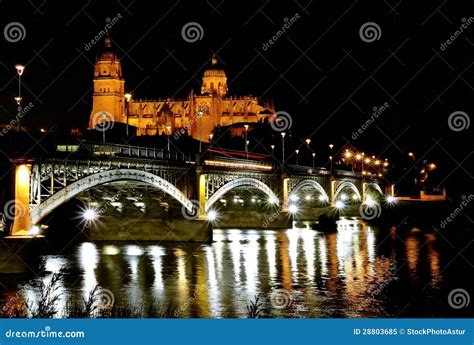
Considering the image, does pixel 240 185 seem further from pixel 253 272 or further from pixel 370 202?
pixel 370 202

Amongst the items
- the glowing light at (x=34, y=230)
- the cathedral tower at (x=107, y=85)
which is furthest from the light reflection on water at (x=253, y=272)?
the cathedral tower at (x=107, y=85)

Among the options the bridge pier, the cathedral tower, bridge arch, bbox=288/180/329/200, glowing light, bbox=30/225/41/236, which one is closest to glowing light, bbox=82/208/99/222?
glowing light, bbox=30/225/41/236

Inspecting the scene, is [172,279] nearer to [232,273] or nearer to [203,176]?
[232,273]

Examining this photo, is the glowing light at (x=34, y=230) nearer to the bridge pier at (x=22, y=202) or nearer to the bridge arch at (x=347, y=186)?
the bridge pier at (x=22, y=202)

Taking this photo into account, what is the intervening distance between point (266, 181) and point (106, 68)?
124098 mm

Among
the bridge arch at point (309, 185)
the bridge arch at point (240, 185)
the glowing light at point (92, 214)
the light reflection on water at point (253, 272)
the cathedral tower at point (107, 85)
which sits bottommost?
the light reflection on water at point (253, 272)

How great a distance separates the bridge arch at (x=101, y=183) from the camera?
37719 millimetres

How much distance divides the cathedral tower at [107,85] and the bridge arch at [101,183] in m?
140

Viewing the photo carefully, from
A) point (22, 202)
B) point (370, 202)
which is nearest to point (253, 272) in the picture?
point (22, 202)

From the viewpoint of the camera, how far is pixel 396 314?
28594 mm

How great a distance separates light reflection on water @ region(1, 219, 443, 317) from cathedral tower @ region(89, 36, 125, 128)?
133123 millimetres

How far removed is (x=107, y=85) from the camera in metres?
194
